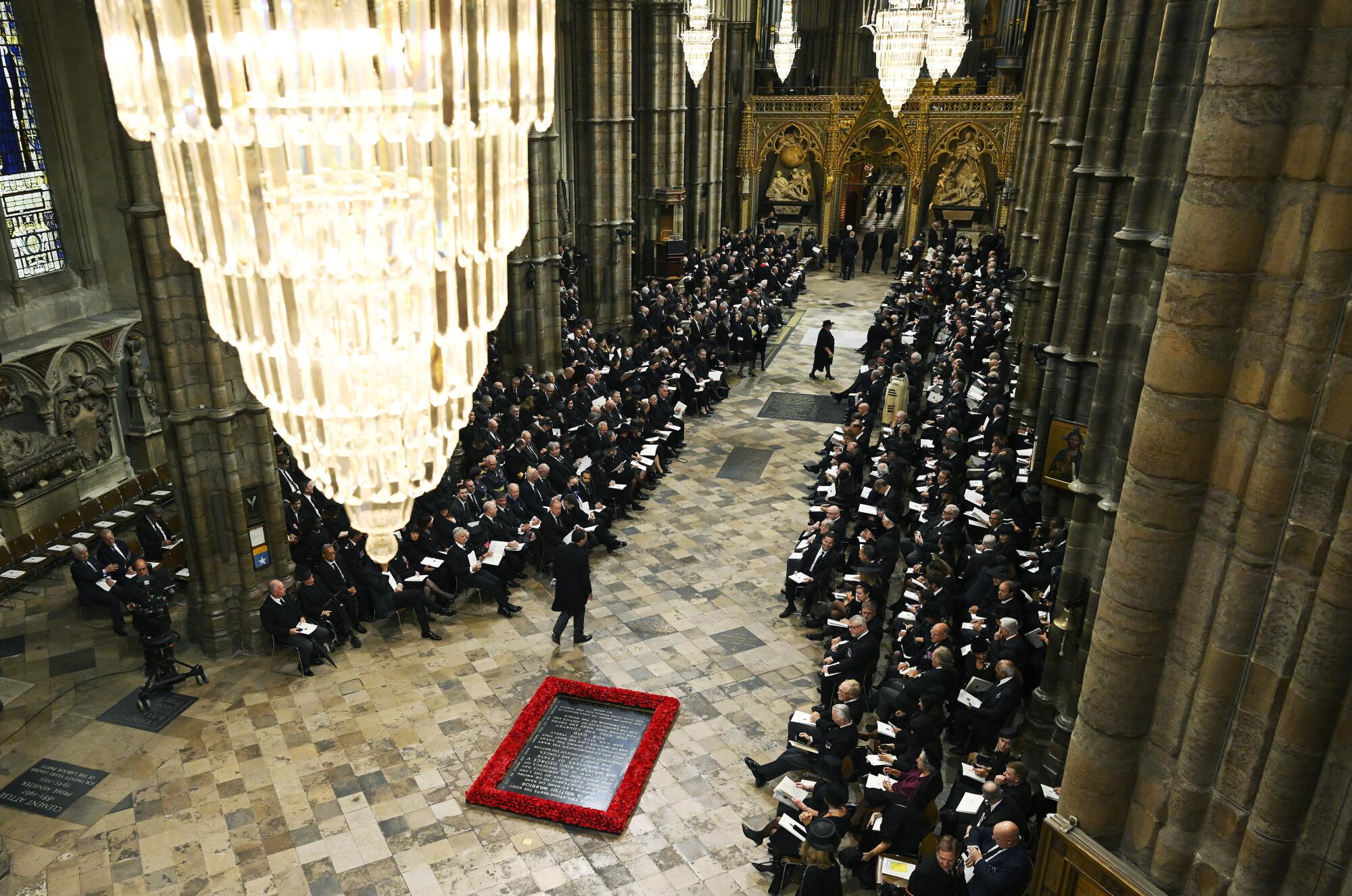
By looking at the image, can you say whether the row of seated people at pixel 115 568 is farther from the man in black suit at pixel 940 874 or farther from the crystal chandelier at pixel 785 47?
the crystal chandelier at pixel 785 47

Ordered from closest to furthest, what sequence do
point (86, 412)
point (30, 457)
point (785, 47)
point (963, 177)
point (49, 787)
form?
1. point (49, 787)
2. point (30, 457)
3. point (86, 412)
4. point (785, 47)
5. point (963, 177)

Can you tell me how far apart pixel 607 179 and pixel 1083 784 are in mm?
18957

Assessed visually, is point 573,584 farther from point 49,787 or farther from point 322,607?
point 49,787

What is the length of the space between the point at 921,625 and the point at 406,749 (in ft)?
17.8

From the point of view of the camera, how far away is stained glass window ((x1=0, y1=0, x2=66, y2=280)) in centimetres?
1323

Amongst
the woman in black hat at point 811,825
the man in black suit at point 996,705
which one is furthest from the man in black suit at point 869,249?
the woman in black hat at point 811,825

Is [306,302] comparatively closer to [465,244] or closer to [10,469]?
[465,244]

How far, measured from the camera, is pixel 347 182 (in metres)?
3.29

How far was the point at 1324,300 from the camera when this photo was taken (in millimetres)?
3643

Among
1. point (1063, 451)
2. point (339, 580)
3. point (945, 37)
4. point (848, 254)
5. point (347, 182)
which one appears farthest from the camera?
point (848, 254)

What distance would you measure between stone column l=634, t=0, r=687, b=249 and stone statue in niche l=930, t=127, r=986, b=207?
1083cm

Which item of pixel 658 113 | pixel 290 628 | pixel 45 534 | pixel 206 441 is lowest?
pixel 45 534

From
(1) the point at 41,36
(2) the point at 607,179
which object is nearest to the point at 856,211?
(2) the point at 607,179

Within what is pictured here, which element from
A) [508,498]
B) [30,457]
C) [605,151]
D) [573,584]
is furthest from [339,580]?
[605,151]
